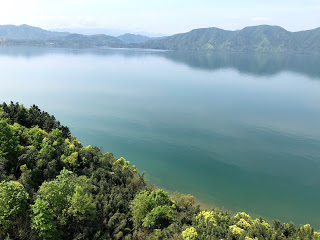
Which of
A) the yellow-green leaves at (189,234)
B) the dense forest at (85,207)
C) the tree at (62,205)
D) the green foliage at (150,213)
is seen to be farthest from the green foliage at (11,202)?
the yellow-green leaves at (189,234)

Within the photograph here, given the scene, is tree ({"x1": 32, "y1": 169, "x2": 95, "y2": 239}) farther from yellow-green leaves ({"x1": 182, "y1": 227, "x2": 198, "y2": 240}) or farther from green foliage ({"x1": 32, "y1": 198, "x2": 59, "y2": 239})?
yellow-green leaves ({"x1": 182, "y1": 227, "x2": 198, "y2": 240})

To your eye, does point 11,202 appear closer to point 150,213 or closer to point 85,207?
point 85,207

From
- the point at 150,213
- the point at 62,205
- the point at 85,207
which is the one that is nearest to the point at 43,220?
the point at 62,205

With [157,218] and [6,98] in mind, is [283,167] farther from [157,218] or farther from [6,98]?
[6,98]

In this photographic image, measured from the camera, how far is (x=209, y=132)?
62.3 metres

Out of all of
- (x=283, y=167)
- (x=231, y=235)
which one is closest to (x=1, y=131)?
(x=231, y=235)

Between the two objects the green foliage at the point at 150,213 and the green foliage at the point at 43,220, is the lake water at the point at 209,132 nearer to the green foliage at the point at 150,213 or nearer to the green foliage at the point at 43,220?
the green foliage at the point at 150,213

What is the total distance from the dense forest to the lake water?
12060mm

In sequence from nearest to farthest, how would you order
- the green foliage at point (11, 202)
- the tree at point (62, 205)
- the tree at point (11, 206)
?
the tree at point (11, 206)
the green foliage at point (11, 202)
the tree at point (62, 205)

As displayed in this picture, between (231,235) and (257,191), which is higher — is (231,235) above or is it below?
above

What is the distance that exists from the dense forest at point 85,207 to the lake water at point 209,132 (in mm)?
12060

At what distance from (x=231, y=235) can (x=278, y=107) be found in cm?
7758

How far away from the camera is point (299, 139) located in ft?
197

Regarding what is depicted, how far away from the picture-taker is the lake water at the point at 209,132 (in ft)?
132
